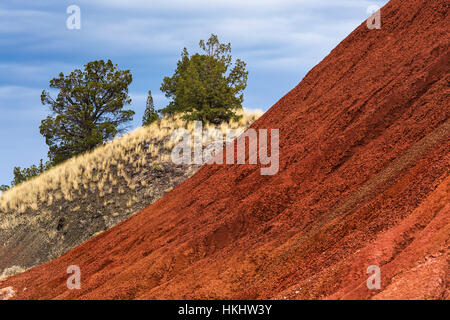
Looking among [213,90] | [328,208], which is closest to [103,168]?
[213,90]

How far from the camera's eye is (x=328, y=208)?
25.6 ft

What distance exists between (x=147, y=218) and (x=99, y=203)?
321 inches

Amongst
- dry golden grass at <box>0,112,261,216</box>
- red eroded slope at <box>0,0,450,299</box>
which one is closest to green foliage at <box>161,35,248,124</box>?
dry golden grass at <box>0,112,261,216</box>

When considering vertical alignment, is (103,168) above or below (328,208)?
above

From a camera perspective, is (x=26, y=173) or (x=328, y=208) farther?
(x=26, y=173)

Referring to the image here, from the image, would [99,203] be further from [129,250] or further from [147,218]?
[129,250]

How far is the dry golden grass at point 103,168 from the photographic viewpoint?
21.5 meters

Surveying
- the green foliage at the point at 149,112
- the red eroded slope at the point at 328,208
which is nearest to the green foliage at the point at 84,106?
the green foliage at the point at 149,112

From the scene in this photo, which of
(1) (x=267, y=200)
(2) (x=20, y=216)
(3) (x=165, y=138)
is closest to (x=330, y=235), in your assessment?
(1) (x=267, y=200)

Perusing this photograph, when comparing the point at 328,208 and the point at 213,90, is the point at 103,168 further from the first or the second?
the point at 328,208

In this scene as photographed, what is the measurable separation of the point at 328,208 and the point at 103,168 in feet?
52.7

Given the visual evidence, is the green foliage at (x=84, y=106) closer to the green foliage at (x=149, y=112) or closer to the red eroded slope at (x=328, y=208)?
the green foliage at (x=149, y=112)

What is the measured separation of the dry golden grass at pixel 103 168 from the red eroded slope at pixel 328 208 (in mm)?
7665

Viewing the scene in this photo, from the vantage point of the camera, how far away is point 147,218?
1252cm
